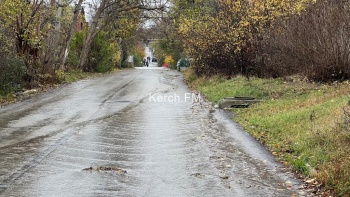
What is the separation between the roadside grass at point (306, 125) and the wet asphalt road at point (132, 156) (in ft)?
1.35

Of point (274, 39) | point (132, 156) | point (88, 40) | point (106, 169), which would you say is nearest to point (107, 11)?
point (88, 40)

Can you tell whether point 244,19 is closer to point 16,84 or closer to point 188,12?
point 16,84

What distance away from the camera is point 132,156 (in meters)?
8.88

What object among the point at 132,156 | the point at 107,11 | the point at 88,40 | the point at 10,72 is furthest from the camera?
the point at 107,11

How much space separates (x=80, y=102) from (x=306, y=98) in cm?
845

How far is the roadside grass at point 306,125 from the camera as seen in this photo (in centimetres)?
726

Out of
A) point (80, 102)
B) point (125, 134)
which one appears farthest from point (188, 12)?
point (125, 134)

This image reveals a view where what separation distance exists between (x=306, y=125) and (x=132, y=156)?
384cm

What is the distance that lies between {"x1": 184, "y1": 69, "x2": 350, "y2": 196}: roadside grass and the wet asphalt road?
1.35 feet

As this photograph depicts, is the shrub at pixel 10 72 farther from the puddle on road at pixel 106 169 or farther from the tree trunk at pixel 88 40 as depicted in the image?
the tree trunk at pixel 88 40

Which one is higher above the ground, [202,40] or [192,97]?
[202,40]

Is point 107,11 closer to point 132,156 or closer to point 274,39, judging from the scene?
point 274,39

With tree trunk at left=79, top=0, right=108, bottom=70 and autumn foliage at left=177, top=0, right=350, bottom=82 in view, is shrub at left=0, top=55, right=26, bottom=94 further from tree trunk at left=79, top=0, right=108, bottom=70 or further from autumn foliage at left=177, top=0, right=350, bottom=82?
tree trunk at left=79, top=0, right=108, bottom=70

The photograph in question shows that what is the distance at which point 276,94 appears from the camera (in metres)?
16.3
